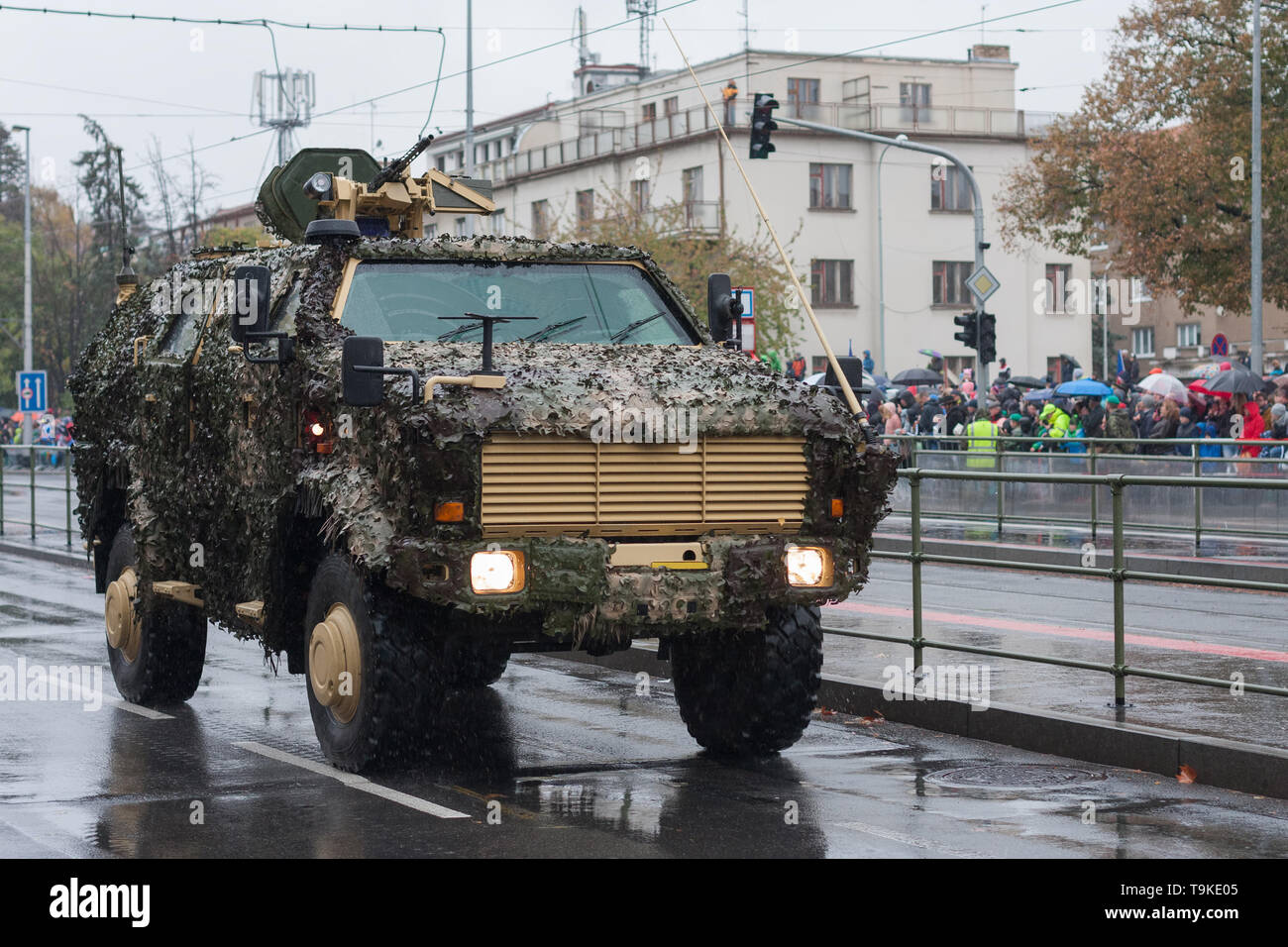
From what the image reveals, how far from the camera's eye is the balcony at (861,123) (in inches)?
2579

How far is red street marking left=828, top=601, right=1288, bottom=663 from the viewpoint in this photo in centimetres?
1056

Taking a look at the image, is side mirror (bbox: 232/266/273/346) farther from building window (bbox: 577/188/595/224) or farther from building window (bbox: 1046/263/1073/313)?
building window (bbox: 1046/263/1073/313)

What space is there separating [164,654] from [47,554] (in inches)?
512

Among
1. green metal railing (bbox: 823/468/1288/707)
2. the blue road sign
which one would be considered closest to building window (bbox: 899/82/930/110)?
the blue road sign

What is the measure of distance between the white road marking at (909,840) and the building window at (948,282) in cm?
5988

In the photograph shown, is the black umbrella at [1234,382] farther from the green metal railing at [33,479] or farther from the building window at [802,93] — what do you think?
the building window at [802,93]

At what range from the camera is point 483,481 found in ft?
27.5

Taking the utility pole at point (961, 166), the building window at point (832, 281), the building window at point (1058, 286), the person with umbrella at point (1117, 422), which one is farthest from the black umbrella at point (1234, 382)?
the building window at point (1058, 286)

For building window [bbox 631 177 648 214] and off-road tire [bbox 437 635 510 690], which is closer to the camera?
off-road tire [bbox 437 635 510 690]

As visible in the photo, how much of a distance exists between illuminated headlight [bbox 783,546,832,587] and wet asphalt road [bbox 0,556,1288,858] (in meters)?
0.92
